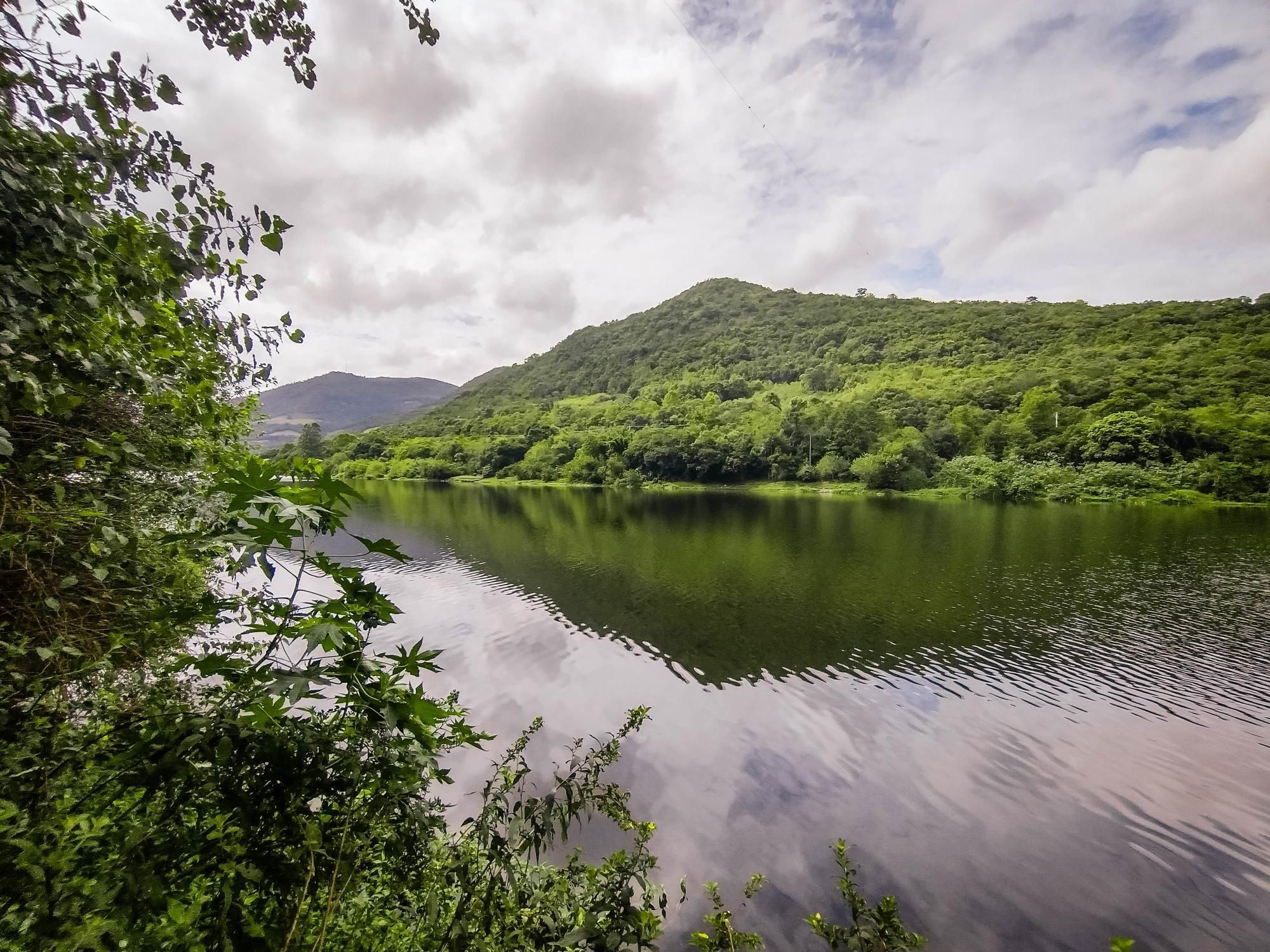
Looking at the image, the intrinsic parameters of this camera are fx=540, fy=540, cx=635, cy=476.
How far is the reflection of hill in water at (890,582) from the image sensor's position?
698 inches

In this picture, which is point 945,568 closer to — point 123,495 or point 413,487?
point 123,495

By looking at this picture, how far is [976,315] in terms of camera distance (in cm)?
15550

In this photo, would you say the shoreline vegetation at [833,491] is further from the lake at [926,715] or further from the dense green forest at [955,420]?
the lake at [926,715]

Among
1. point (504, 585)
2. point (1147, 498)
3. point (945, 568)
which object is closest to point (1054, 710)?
point (945, 568)

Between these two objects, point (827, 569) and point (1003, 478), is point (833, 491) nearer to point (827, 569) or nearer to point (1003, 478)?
point (1003, 478)

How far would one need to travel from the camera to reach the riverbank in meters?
57.8

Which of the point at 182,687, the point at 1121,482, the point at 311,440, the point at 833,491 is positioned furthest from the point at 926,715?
the point at 311,440

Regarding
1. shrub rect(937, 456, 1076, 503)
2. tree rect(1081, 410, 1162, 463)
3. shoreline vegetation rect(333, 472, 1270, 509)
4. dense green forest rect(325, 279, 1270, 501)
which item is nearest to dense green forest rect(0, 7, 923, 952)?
shoreline vegetation rect(333, 472, 1270, 509)

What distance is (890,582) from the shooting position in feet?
84.2

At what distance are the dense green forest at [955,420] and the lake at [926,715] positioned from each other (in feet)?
155

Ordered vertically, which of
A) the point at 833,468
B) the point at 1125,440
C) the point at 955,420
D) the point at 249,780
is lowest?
the point at 833,468

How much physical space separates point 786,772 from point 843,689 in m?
4.46

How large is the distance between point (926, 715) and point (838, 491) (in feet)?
230

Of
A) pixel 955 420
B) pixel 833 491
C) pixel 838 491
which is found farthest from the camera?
pixel 955 420
